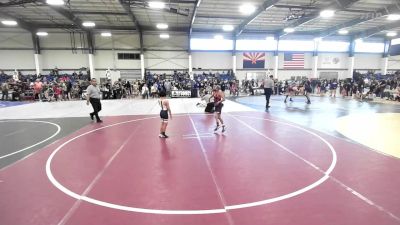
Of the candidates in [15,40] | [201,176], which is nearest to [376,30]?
[201,176]

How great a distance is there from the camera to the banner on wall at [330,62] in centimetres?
3542

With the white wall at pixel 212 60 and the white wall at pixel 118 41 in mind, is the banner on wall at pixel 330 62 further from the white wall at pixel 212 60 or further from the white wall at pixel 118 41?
the white wall at pixel 118 41

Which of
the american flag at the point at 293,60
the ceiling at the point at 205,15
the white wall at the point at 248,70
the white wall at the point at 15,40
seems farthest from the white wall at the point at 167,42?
the american flag at the point at 293,60

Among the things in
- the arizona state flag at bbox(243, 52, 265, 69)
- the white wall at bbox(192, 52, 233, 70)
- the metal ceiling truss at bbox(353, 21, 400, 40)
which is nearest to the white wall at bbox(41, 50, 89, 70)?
the white wall at bbox(192, 52, 233, 70)

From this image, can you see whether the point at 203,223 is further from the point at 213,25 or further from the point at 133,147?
the point at 213,25

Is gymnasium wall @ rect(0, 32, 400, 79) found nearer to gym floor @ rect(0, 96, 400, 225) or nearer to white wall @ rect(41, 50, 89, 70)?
white wall @ rect(41, 50, 89, 70)

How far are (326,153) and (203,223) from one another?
452 cm

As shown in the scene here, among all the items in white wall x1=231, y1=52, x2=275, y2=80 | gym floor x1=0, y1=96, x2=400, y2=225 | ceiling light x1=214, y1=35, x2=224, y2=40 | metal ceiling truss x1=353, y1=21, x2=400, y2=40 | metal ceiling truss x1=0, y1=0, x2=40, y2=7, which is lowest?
gym floor x1=0, y1=96, x2=400, y2=225

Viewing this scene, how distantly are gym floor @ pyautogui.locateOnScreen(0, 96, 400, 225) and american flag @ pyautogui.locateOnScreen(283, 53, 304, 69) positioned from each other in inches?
1026

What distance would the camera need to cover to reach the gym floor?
12.3 ft

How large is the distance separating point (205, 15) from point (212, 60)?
7555mm

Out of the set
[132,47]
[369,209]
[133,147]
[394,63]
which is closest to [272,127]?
[133,147]

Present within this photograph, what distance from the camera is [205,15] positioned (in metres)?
25.6

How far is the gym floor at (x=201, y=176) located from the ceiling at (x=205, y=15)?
14968 millimetres
